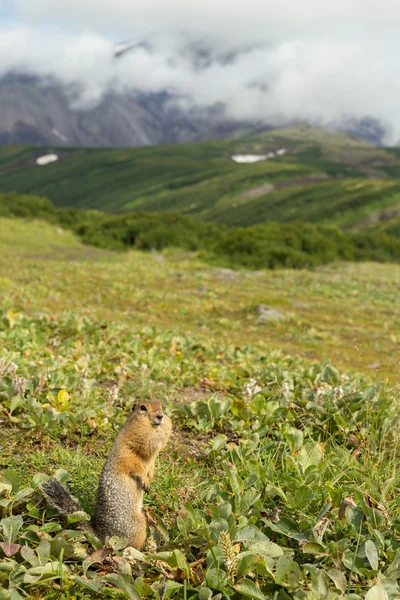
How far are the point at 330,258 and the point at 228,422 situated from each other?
5094 centimetres

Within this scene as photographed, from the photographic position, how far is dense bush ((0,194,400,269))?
5147 centimetres

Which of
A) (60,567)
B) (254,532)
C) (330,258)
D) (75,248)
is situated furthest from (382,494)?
(330,258)

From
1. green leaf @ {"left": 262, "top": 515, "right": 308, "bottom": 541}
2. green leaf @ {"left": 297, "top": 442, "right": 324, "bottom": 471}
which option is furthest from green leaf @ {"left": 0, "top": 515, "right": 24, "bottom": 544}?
green leaf @ {"left": 297, "top": 442, "right": 324, "bottom": 471}

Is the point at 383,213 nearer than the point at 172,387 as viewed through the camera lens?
No

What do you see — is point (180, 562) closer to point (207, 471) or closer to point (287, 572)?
point (287, 572)

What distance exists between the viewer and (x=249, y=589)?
4012 mm

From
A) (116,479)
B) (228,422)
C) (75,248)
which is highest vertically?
(75,248)

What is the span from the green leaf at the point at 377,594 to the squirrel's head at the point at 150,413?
202 cm

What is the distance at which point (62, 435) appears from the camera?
6531 millimetres

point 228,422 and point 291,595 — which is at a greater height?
point 228,422

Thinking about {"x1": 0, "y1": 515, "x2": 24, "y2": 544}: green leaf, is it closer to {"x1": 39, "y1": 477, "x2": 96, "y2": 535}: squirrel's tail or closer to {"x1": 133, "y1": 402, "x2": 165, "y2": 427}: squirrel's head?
{"x1": 39, "y1": 477, "x2": 96, "y2": 535}: squirrel's tail

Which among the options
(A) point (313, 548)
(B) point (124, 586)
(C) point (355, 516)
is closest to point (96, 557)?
(B) point (124, 586)

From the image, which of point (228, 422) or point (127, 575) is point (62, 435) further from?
point (127, 575)

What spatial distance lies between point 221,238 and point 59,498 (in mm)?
53346
